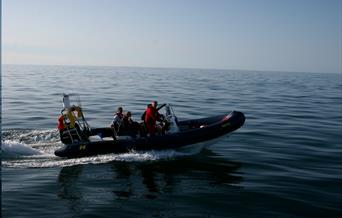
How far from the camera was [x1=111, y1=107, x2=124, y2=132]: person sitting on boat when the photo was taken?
13.2 meters

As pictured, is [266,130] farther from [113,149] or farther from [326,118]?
[113,149]

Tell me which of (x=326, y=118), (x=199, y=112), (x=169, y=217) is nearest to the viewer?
(x=169, y=217)

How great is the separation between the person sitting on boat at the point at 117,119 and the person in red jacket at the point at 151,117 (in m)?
0.83

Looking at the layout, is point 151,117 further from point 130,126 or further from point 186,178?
point 186,178

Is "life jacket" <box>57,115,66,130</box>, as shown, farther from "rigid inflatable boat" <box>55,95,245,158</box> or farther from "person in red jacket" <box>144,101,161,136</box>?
"person in red jacket" <box>144,101,161,136</box>

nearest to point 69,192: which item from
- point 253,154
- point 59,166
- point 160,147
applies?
point 59,166

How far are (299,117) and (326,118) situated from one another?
1417mm

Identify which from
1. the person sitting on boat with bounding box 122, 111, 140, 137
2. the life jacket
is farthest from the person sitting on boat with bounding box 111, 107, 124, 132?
the life jacket

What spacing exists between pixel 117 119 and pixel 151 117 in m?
1.15

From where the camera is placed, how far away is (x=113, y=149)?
1277 centimetres

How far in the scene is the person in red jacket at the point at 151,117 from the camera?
42.8 feet

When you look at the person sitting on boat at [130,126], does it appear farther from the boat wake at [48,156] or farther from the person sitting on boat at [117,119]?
the boat wake at [48,156]

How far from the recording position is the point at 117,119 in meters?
13.3

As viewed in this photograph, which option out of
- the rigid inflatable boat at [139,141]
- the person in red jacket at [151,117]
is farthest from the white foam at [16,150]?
the person in red jacket at [151,117]
